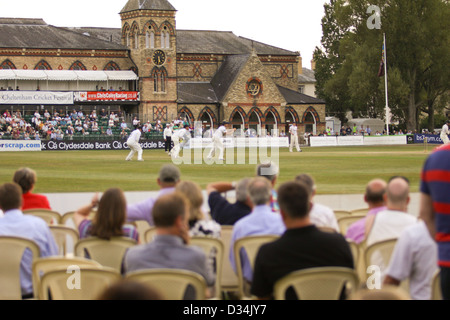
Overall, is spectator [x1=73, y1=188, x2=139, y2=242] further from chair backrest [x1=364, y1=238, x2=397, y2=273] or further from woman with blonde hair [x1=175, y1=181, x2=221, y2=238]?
chair backrest [x1=364, y1=238, x2=397, y2=273]

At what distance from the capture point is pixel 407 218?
801 centimetres

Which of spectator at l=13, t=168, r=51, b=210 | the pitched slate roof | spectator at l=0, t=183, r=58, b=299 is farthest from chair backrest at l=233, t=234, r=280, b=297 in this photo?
the pitched slate roof

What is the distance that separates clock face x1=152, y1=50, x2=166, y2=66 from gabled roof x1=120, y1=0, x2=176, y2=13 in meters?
4.47

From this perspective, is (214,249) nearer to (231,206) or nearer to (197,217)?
(197,217)

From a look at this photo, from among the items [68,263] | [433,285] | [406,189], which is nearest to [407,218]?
[406,189]

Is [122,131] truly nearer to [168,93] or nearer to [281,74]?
[168,93]

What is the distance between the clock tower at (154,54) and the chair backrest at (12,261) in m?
69.4

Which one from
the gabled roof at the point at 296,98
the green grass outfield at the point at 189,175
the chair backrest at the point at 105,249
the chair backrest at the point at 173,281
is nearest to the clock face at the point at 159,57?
the gabled roof at the point at 296,98

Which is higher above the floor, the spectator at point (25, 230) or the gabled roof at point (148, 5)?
the gabled roof at point (148, 5)

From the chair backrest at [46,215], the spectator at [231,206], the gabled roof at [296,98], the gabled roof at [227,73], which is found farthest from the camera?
the gabled roof at [296,98]

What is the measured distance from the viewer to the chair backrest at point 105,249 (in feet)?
25.9

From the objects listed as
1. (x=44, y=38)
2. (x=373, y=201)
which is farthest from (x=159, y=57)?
(x=373, y=201)

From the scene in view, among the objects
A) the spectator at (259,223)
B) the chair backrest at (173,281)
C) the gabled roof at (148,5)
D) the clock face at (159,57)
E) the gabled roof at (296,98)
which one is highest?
the gabled roof at (148,5)

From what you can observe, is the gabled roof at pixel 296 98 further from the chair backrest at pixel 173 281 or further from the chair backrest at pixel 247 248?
the chair backrest at pixel 173 281
